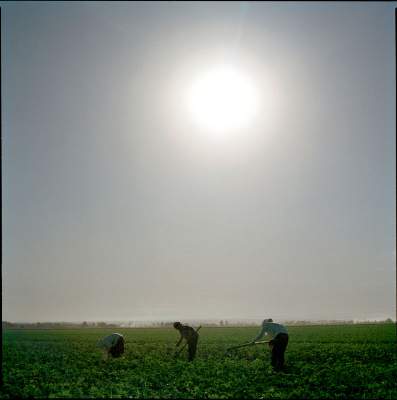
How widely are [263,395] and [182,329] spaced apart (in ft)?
21.5

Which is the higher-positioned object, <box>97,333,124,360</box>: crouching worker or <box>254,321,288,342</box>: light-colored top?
<box>254,321,288,342</box>: light-colored top

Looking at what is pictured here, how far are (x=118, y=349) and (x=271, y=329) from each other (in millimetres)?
7256

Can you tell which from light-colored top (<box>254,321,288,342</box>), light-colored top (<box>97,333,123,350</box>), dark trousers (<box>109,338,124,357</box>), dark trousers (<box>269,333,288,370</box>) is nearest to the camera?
dark trousers (<box>269,333,288,370</box>)

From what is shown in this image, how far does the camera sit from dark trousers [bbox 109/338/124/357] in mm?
18330

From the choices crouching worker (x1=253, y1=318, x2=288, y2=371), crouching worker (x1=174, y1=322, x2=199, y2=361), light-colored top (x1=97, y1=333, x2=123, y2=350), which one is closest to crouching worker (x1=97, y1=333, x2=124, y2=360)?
light-colored top (x1=97, y1=333, x2=123, y2=350)

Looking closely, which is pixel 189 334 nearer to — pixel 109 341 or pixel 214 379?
pixel 109 341

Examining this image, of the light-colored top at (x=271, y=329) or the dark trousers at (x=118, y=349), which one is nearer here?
the light-colored top at (x=271, y=329)

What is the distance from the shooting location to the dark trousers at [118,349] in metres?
18.3

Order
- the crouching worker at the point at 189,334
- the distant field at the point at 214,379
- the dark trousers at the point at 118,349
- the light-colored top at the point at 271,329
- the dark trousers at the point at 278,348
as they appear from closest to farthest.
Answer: the distant field at the point at 214,379, the dark trousers at the point at 278,348, the light-colored top at the point at 271,329, the crouching worker at the point at 189,334, the dark trousers at the point at 118,349

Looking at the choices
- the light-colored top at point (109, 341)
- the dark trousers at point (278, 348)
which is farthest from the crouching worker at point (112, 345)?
the dark trousers at point (278, 348)

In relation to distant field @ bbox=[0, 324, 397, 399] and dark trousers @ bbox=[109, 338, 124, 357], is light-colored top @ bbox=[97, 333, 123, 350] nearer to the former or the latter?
dark trousers @ bbox=[109, 338, 124, 357]

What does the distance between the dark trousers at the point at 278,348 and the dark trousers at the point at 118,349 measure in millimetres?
A: 6909

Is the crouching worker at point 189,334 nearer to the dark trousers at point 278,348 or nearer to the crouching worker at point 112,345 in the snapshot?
the crouching worker at point 112,345

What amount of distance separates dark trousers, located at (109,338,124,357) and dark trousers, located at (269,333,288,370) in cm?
691
